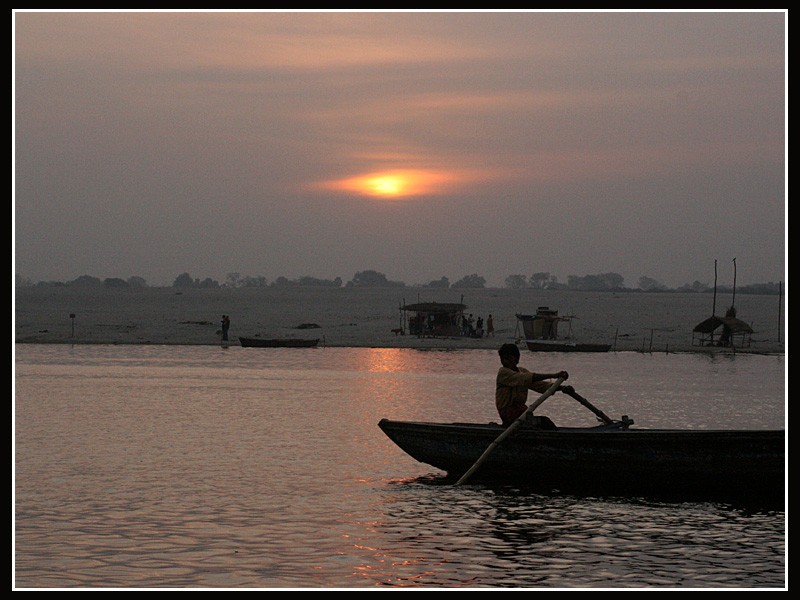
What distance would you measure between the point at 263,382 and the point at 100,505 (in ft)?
87.2

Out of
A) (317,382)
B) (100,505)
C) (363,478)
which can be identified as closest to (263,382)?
(317,382)

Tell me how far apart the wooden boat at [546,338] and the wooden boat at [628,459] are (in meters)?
47.7

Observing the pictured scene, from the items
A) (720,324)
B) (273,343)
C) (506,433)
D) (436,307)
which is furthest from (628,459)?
(436,307)

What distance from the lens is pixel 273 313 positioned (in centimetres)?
11738

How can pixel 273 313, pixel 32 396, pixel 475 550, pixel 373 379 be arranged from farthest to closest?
pixel 273 313, pixel 373 379, pixel 32 396, pixel 475 550

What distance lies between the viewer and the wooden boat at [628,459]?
16672mm

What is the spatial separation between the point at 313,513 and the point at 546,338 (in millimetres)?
57057

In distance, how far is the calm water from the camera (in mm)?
12625

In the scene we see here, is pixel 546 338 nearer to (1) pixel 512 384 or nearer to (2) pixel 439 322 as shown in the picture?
(2) pixel 439 322

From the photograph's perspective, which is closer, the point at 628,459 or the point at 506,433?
the point at 628,459

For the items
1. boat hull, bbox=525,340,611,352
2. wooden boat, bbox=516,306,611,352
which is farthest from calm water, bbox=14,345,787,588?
wooden boat, bbox=516,306,611,352

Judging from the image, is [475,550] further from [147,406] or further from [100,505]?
[147,406]

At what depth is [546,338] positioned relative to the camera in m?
72.3

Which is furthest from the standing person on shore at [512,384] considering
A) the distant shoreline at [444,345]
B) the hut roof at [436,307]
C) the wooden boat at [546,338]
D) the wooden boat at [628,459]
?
the hut roof at [436,307]
